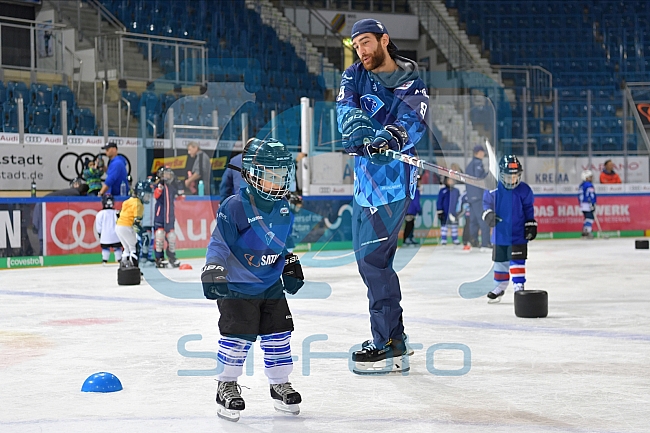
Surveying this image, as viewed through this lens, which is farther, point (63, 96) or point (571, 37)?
point (571, 37)

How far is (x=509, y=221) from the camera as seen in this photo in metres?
8.07

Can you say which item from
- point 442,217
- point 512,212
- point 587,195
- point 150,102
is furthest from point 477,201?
point 512,212

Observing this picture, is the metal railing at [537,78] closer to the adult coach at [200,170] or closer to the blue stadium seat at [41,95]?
the adult coach at [200,170]

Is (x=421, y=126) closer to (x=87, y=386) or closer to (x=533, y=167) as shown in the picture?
(x=87, y=386)

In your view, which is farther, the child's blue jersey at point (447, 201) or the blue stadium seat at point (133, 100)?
the child's blue jersey at point (447, 201)

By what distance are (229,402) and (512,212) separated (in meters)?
4.93

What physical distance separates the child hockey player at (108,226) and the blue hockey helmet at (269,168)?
9.40 meters

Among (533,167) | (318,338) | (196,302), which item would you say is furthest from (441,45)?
(318,338)

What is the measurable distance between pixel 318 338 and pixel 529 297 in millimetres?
1892

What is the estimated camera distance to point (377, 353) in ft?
15.7

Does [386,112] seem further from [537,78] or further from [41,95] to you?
[537,78]

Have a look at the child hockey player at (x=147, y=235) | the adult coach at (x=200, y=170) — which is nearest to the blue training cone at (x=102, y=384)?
the child hockey player at (x=147, y=235)

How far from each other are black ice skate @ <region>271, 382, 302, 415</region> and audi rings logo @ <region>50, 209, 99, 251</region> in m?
10.5

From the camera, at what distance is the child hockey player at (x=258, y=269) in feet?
12.2
